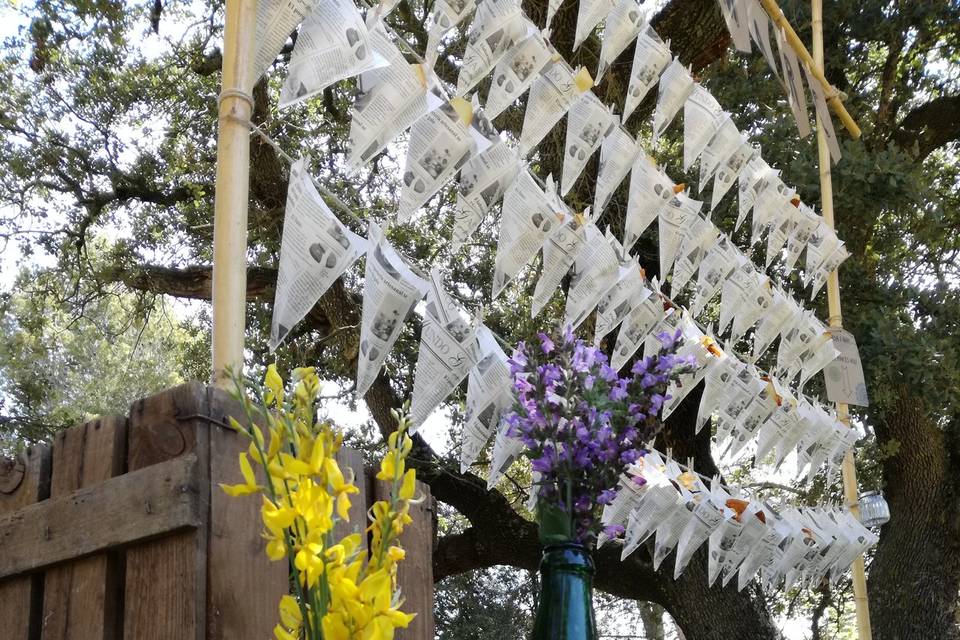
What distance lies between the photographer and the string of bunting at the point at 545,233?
1765mm

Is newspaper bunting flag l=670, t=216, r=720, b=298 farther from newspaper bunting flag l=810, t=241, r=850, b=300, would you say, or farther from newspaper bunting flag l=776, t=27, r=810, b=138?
newspaper bunting flag l=810, t=241, r=850, b=300

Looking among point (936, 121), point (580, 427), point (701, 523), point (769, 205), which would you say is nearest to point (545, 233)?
point (701, 523)

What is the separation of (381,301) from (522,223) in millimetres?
792

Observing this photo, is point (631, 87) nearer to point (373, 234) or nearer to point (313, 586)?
point (373, 234)

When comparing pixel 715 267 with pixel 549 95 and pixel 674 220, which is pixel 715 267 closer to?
pixel 674 220

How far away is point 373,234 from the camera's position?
1947 millimetres

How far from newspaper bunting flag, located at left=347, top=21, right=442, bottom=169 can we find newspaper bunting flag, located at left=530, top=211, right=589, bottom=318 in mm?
810

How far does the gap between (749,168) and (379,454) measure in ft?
13.8

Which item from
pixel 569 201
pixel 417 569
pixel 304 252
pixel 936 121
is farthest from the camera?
pixel 936 121

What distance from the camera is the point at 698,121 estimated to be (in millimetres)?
3762

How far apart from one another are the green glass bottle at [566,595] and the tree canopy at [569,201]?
16.9 ft

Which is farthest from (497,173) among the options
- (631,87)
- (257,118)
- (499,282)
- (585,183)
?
(257,118)

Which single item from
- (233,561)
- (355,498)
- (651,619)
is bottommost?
(233,561)

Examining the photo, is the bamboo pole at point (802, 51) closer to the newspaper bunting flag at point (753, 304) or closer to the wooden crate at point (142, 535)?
the newspaper bunting flag at point (753, 304)
